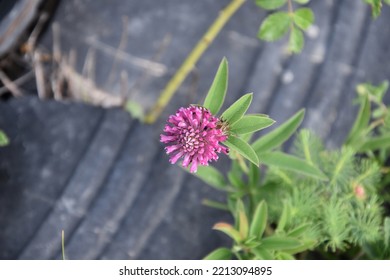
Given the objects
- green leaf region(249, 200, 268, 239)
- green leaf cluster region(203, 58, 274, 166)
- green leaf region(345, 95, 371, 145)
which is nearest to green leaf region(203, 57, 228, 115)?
green leaf cluster region(203, 58, 274, 166)

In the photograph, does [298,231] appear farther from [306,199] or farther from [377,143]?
[377,143]

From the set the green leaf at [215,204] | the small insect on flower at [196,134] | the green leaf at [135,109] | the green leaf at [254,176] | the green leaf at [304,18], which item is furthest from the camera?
the green leaf at [135,109]

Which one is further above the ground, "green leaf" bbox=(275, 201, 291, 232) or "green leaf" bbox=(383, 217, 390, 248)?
"green leaf" bbox=(383, 217, 390, 248)

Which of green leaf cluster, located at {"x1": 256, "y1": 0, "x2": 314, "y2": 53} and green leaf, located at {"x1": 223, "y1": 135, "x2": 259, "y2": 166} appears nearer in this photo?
green leaf, located at {"x1": 223, "y1": 135, "x2": 259, "y2": 166}

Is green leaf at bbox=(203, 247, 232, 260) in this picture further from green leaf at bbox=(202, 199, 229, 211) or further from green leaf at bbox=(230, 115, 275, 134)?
green leaf at bbox=(230, 115, 275, 134)

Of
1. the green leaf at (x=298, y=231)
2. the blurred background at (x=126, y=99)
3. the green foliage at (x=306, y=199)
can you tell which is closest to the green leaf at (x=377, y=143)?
the green foliage at (x=306, y=199)

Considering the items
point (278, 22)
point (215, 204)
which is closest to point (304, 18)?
point (278, 22)

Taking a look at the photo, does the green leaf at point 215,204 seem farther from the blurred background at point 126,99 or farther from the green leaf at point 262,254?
the green leaf at point 262,254
